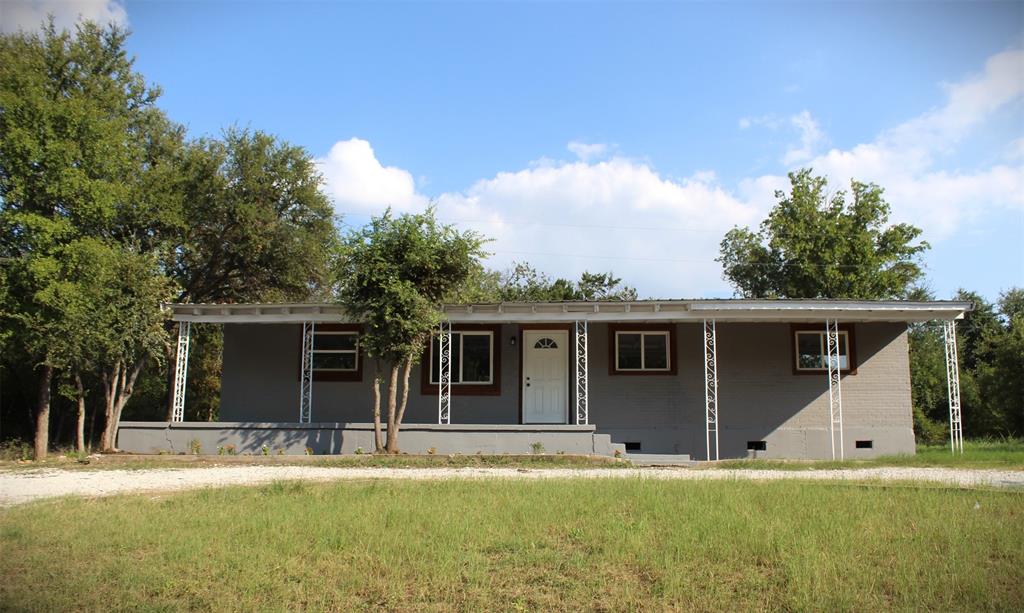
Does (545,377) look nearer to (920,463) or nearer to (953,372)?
(920,463)

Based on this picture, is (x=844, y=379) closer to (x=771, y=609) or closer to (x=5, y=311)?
(x=771, y=609)

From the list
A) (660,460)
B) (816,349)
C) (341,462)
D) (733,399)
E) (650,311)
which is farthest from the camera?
(816,349)

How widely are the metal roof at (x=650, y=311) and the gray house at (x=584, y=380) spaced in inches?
1.6

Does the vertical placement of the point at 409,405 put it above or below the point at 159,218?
below

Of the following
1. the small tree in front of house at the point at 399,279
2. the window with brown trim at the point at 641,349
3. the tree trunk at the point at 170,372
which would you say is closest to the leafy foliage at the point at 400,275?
the small tree in front of house at the point at 399,279

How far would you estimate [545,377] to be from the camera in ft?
55.0

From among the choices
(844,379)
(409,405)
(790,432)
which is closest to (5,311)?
(409,405)

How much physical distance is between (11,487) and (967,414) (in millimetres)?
27381

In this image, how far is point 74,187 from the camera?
15453 millimetres

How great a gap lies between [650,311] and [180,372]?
32.8ft

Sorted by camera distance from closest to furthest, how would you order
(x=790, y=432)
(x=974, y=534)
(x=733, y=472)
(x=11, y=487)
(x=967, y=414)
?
(x=974, y=534)
(x=11, y=487)
(x=733, y=472)
(x=790, y=432)
(x=967, y=414)

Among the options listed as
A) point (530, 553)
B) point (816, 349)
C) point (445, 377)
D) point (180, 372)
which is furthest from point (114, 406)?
point (816, 349)

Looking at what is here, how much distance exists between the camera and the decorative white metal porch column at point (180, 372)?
15.9m

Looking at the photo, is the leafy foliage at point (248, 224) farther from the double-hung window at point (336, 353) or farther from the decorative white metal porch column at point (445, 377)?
the decorative white metal porch column at point (445, 377)
